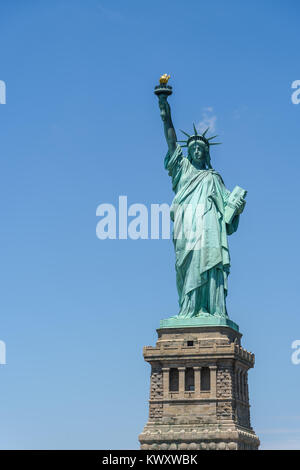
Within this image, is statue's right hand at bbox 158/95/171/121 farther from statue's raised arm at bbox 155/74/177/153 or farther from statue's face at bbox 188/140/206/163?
statue's face at bbox 188/140/206/163

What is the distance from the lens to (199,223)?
2557 inches

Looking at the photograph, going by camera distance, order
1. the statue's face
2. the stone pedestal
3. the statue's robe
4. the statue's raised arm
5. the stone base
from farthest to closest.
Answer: the statue's face, the statue's raised arm, the statue's robe, the stone base, the stone pedestal

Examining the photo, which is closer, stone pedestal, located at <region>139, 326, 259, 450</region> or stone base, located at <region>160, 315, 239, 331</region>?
stone pedestal, located at <region>139, 326, 259, 450</region>

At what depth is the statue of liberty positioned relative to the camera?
210 ft

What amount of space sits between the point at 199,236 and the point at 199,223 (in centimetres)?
73

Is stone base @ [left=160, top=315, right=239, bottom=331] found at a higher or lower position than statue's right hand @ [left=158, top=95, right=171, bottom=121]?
lower

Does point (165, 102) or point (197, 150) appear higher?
A: point (165, 102)

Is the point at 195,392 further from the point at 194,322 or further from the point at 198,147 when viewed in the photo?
the point at 198,147

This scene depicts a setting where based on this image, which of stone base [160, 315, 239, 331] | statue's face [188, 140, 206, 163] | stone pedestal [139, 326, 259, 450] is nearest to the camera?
stone pedestal [139, 326, 259, 450]

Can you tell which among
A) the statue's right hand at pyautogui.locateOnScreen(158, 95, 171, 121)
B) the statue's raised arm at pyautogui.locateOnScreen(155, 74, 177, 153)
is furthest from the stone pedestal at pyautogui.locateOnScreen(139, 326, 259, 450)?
the statue's right hand at pyautogui.locateOnScreen(158, 95, 171, 121)

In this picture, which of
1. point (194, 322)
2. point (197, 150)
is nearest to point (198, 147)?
point (197, 150)

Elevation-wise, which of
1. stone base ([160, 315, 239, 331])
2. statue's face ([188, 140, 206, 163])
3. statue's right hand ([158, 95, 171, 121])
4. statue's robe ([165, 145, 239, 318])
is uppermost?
statue's right hand ([158, 95, 171, 121])

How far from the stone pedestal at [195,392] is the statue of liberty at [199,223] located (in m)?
1.10
